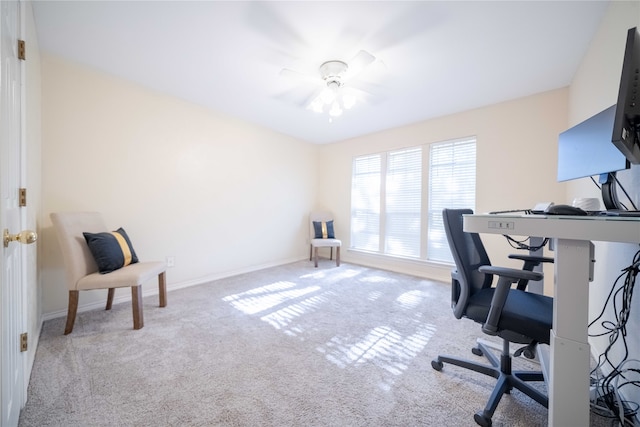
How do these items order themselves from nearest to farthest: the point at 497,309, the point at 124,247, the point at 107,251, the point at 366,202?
1. the point at 497,309
2. the point at 107,251
3. the point at 124,247
4. the point at 366,202

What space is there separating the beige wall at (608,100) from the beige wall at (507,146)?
0.58 meters

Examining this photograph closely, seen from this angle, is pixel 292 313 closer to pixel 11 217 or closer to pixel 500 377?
pixel 500 377

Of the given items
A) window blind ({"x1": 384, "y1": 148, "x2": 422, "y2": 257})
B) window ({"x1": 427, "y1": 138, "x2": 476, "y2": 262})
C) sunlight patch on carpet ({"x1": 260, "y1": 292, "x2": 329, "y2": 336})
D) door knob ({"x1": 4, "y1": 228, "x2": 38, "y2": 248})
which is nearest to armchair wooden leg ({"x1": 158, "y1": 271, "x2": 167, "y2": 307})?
sunlight patch on carpet ({"x1": 260, "y1": 292, "x2": 329, "y2": 336})

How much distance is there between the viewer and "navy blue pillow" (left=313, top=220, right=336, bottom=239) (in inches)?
175

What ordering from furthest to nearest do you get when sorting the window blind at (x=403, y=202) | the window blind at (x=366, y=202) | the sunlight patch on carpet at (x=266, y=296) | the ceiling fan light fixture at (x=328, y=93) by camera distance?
the window blind at (x=366, y=202) < the window blind at (x=403, y=202) < the sunlight patch on carpet at (x=266, y=296) < the ceiling fan light fixture at (x=328, y=93)

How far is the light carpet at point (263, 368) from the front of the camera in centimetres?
122

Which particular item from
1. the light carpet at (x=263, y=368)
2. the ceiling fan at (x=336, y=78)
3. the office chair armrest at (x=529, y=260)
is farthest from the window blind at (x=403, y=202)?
the office chair armrest at (x=529, y=260)

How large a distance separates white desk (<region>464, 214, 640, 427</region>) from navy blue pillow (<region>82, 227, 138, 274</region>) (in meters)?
2.79

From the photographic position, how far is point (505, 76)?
2420 millimetres

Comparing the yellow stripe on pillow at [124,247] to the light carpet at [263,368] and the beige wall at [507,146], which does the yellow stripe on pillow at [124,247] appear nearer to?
the light carpet at [263,368]

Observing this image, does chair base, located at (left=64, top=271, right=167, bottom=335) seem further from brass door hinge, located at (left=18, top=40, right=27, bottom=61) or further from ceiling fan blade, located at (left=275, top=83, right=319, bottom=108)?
ceiling fan blade, located at (left=275, top=83, right=319, bottom=108)

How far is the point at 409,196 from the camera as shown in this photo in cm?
387

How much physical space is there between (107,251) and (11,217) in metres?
1.17

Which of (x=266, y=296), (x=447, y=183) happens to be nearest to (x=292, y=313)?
(x=266, y=296)
